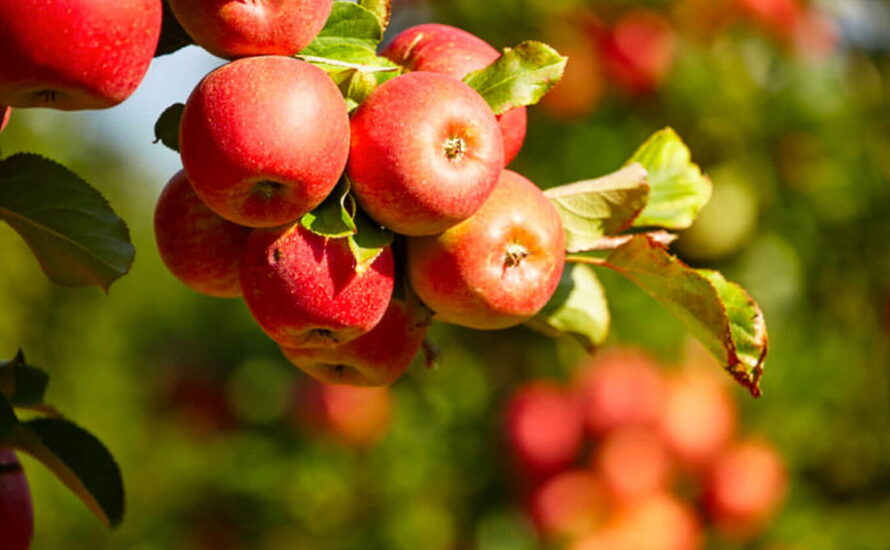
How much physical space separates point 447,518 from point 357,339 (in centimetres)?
183

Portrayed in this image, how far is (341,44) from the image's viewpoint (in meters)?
0.67

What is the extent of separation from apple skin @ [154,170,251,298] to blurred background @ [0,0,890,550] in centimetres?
162

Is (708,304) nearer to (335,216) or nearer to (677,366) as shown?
(335,216)

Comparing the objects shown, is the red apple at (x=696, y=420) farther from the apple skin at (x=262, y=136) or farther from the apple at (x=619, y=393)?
the apple skin at (x=262, y=136)

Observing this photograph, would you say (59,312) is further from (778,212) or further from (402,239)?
(402,239)

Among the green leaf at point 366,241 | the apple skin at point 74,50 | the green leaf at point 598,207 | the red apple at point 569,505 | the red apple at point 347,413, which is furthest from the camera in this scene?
the red apple at point 347,413

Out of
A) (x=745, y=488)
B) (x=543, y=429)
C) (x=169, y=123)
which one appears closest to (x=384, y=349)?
(x=169, y=123)

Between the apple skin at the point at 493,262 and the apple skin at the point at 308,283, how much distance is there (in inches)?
1.3

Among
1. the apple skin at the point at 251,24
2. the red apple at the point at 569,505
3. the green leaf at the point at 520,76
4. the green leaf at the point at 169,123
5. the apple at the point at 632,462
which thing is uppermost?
the apple skin at the point at 251,24

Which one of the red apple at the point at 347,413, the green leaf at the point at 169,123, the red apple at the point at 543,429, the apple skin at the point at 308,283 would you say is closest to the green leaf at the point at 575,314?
the apple skin at the point at 308,283

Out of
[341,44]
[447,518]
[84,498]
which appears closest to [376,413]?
[447,518]

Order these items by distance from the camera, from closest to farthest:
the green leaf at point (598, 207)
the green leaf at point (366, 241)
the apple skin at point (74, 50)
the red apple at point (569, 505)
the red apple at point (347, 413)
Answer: the apple skin at point (74, 50) < the green leaf at point (366, 241) < the green leaf at point (598, 207) < the red apple at point (569, 505) < the red apple at point (347, 413)

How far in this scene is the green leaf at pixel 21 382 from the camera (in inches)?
30.5

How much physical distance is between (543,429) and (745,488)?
1.37ft
